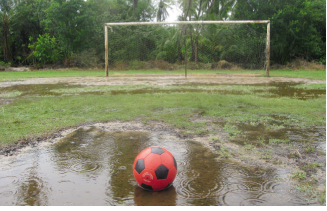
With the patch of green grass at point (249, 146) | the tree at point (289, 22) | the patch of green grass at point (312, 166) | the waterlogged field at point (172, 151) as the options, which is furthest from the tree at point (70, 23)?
the patch of green grass at point (312, 166)

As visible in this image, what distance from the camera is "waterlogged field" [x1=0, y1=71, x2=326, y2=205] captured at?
2.66 meters

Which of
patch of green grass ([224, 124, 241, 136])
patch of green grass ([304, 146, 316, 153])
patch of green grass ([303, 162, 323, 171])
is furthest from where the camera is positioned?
patch of green grass ([224, 124, 241, 136])

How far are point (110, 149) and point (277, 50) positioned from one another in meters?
25.1

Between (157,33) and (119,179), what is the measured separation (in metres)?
21.9

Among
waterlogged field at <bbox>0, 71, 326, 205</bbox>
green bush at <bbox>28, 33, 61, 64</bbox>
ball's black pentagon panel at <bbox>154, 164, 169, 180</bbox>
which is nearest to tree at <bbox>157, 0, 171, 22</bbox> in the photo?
green bush at <bbox>28, 33, 61, 64</bbox>

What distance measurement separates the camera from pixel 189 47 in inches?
970

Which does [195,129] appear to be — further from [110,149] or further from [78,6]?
[78,6]

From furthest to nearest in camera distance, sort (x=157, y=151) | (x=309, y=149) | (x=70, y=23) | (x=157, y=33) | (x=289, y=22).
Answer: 1. (x=70, y=23)
2. (x=289, y=22)
3. (x=157, y=33)
4. (x=309, y=149)
5. (x=157, y=151)

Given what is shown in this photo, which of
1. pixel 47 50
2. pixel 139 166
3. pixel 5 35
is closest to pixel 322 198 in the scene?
pixel 139 166

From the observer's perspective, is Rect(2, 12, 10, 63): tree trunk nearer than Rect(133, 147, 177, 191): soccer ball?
No

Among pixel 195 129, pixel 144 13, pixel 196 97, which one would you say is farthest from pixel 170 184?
pixel 144 13

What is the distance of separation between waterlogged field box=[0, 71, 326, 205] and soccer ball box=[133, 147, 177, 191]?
0.31 feet

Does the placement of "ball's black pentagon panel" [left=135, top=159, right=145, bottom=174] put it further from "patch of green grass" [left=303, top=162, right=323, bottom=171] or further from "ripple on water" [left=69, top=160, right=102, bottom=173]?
"patch of green grass" [left=303, top=162, right=323, bottom=171]

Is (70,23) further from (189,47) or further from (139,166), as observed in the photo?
(139,166)
